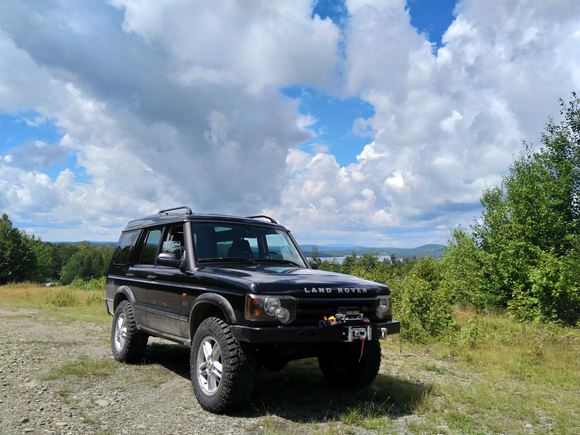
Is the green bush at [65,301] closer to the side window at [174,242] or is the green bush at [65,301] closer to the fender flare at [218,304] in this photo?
the side window at [174,242]

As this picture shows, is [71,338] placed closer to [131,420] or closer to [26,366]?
[26,366]

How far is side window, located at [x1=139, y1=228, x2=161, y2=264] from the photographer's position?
20.0 feet

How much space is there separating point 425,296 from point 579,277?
12.5 meters

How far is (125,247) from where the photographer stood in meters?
7.05

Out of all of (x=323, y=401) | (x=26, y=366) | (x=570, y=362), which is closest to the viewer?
(x=323, y=401)

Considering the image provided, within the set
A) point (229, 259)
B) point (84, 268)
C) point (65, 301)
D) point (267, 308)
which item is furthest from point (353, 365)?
point (84, 268)

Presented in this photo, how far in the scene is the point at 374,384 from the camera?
18.1ft

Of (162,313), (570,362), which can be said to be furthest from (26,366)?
(570,362)

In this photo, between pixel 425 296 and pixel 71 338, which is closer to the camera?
pixel 71 338

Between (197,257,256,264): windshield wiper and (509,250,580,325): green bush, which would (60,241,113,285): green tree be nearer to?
(509,250,580,325): green bush

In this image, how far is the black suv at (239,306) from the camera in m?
4.00

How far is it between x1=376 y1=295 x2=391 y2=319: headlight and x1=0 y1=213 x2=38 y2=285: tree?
60.5 m

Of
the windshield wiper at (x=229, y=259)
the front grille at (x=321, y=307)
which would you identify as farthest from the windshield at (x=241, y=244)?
the front grille at (x=321, y=307)

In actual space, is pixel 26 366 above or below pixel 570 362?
above
